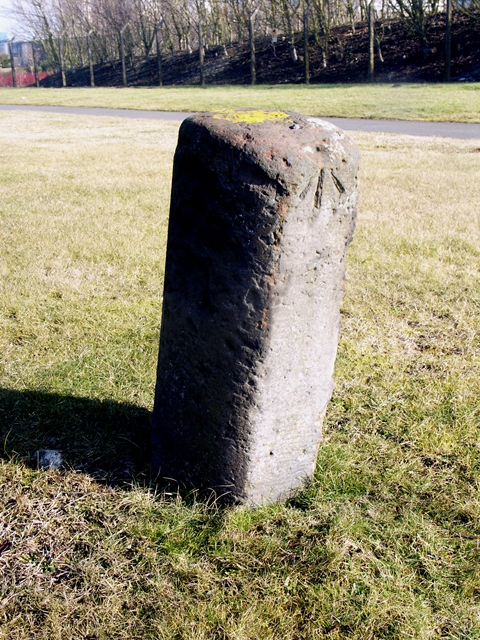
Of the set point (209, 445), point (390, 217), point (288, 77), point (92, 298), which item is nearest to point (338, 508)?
point (209, 445)

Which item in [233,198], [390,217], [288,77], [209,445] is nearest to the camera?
[233,198]

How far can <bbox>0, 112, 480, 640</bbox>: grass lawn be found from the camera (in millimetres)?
1939

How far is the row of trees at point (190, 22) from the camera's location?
3291cm

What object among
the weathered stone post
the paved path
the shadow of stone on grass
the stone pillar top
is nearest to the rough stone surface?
the shadow of stone on grass

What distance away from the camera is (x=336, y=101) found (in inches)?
853

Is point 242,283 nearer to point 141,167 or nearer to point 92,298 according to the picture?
point 92,298

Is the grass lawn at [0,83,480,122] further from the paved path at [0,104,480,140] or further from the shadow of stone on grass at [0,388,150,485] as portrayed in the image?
the shadow of stone on grass at [0,388,150,485]

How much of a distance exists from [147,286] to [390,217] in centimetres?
338

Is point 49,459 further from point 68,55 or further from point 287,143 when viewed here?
point 68,55

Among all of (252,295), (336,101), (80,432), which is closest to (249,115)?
(252,295)

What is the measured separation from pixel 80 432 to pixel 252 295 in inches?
51.7

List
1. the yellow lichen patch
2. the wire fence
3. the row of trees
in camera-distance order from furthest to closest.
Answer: the wire fence < the row of trees < the yellow lichen patch

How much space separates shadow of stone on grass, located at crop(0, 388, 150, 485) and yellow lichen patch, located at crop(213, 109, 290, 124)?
1488 mm

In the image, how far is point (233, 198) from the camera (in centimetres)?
193
